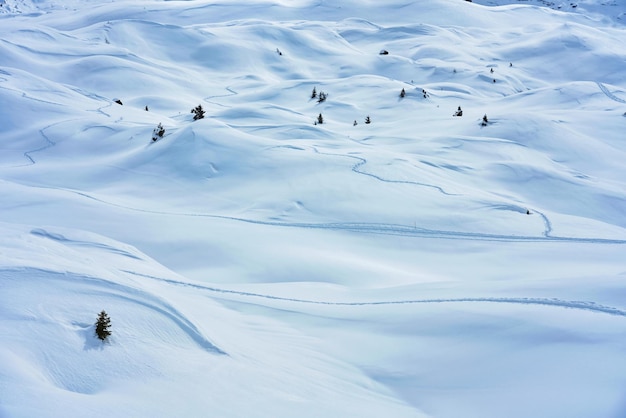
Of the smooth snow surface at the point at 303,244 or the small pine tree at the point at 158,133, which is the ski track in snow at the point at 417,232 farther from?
the small pine tree at the point at 158,133

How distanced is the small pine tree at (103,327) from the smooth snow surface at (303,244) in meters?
0.04

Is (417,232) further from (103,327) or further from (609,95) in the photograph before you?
(609,95)

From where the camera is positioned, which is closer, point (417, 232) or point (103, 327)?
point (103, 327)

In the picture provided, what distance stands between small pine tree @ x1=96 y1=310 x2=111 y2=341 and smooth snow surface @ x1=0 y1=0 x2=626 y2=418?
40 mm

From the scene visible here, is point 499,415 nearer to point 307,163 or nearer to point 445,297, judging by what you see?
point 445,297

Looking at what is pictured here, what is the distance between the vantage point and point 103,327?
2.38 meters

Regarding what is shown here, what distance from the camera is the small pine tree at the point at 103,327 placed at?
2.36m

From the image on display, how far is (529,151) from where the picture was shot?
752 centimetres

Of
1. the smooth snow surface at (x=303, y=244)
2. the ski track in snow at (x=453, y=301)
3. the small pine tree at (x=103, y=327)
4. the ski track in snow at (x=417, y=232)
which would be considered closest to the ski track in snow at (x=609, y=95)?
the smooth snow surface at (x=303, y=244)

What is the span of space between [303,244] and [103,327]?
2309mm

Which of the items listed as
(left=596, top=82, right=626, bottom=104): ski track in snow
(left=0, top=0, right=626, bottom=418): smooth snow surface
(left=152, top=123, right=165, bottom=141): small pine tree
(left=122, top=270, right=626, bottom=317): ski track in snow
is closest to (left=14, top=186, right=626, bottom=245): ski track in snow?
(left=0, top=0, right=626, bottom=418): smooth snow surface

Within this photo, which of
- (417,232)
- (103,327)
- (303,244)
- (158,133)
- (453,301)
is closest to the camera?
(103,327)

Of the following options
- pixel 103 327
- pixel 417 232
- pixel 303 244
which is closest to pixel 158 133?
pixel 303 244

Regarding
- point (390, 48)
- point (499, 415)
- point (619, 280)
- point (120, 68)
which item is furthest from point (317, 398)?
point (390, 48)
